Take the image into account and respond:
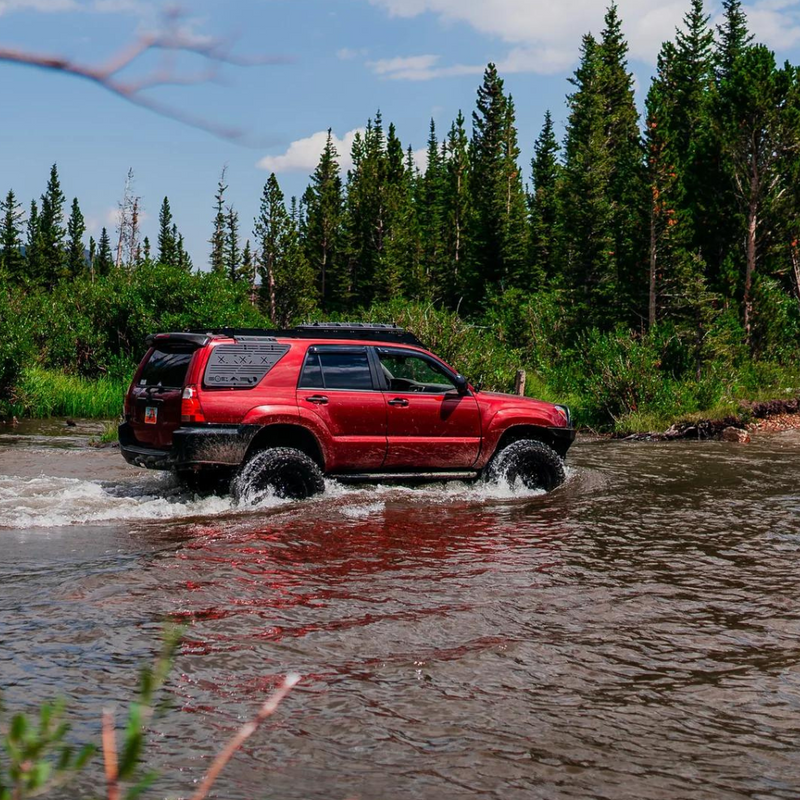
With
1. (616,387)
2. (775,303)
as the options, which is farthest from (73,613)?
(775,303)

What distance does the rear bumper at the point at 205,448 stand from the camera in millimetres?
9297

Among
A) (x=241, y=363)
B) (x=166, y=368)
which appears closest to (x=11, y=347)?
(x=166, y=368)

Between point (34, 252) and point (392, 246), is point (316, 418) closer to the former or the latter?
point (392, 246)

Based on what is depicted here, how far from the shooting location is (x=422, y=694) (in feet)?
15.2

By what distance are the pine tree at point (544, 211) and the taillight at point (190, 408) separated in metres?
41.4

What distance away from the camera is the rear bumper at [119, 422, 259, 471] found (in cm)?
930

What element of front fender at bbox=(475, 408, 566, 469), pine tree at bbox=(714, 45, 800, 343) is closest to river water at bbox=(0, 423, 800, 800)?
front fender at bbox=(475, 408, 566, 469)

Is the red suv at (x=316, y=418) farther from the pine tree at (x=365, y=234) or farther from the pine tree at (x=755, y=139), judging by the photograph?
the pine tree at (x=365, y=234)

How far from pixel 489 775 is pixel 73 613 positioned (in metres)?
3.15

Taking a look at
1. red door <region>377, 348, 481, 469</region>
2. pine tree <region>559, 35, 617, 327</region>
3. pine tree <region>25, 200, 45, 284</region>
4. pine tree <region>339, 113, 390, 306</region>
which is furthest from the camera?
pine tree <region>25, 200, 45, 284</region>

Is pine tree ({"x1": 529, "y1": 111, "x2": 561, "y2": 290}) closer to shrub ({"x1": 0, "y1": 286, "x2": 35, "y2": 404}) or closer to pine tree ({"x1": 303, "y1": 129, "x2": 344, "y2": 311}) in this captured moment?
pine tree ({"x1": 303, "y1": 129, "x2": 344, "y2": 311})

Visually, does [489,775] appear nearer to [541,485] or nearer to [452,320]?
[541,485]

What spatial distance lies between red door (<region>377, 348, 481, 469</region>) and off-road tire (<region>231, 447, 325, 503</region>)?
101 centimetres

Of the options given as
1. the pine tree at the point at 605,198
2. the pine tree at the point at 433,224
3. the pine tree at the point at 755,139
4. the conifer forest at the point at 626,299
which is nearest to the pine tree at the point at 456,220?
the pine tree at the point at 433,224
